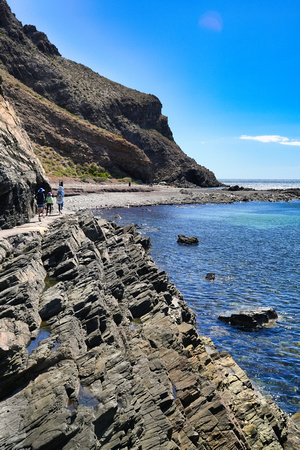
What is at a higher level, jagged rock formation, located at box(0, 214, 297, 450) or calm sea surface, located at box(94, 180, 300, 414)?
jagged rock formation, located at box(0, 214, 297, 450)

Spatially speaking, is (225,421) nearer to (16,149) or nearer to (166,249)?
(16,149)

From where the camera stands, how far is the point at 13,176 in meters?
18.8

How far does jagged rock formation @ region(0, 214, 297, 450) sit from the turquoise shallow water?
2.33m

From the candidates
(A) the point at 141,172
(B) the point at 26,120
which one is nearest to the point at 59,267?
(B) the point at 26,120

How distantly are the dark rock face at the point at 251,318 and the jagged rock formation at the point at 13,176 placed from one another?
46.4ft

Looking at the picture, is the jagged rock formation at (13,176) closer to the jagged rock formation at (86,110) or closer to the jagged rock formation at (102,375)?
the jagged rock formation at (102,375)

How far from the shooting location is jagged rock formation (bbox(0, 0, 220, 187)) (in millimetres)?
99250

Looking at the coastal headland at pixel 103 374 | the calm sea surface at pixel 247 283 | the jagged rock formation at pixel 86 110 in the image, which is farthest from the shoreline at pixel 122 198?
the coastal headland at pixel 103 374

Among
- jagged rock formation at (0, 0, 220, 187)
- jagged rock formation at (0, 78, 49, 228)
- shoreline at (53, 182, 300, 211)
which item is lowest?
shoreline at (53, 182, 300, 211)

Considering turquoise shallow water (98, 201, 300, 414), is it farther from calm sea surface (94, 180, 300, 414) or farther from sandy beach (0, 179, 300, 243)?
sandy beach (0, 179, 300, 243)

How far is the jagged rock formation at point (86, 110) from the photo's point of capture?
326ft

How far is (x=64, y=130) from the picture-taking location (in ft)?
328

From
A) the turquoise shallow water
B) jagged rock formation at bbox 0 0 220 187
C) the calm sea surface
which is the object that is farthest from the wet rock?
jagged rock formation at bbox 0 0 220 187

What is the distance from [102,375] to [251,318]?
1287 centimetres
